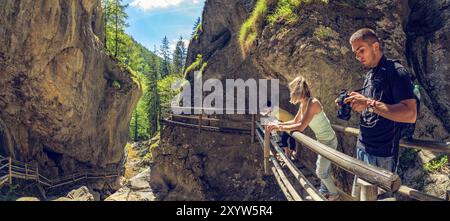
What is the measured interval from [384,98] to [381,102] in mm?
165

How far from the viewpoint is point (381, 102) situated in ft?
9.77

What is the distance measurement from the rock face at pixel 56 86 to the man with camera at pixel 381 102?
1788 centimetres

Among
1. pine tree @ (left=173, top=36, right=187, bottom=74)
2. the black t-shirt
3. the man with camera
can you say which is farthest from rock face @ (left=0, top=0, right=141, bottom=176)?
pine tree @ (left=173, top=36, right=187, bottom=74)

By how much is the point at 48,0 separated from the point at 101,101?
395 inches

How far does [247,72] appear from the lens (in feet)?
50.2

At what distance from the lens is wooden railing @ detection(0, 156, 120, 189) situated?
1487 cm

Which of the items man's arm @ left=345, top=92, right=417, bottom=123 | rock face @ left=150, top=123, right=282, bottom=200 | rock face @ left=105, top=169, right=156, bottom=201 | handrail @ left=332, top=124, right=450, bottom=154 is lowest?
rock face @ left=105, top=169, right=156, bottom=201

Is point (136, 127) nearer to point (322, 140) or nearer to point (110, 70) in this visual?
point (110, 70)

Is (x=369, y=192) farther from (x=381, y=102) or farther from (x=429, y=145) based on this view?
(x=429, y=145)

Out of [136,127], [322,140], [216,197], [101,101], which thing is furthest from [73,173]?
[136,127]

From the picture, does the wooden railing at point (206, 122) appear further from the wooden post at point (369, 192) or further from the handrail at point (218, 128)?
the wooden post at point (369, 192)

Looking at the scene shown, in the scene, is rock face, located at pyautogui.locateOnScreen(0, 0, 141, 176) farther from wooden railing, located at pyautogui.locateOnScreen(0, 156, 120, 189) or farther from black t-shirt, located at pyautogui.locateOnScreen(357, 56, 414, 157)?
black t-shirt, located at pyautogui.locateOnScreen(357, 56, 414, 157)

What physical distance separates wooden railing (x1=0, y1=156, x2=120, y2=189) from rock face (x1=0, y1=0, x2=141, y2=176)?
3.21 feet

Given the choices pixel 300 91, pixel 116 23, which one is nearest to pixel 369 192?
pixel 300 91
